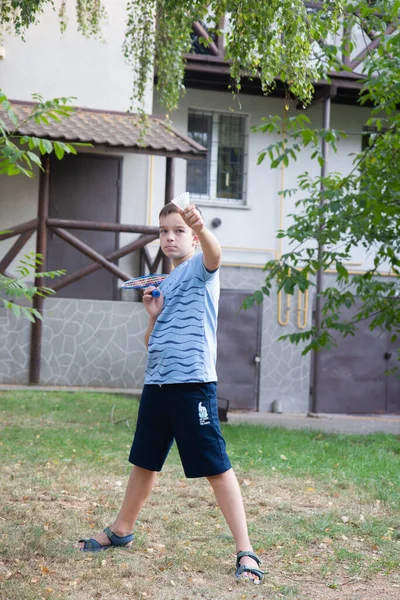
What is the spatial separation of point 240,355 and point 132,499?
10.7 metres

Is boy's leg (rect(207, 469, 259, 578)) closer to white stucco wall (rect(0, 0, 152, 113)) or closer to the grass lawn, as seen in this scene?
the grass lawn

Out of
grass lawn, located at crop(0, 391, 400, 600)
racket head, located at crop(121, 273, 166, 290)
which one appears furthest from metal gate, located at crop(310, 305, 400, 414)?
racket head, located at crop(121, 273, 166, 290)

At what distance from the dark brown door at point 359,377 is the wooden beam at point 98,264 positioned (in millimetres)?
4171

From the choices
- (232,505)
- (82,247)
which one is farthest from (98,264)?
(232,505)

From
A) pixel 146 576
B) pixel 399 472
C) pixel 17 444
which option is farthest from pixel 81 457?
pixel 146 576

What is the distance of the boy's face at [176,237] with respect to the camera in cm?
363

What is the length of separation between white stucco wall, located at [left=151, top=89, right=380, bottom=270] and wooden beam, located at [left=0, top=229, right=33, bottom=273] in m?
2.55

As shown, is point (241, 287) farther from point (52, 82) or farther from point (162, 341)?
point (162, 341)

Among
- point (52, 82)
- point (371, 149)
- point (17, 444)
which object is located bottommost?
point (17, 444)

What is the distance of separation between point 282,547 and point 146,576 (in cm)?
88

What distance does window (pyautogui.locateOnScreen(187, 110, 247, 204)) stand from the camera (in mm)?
14250

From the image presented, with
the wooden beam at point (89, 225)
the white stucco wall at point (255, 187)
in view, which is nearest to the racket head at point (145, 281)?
the wooden beam at point (89, 225)

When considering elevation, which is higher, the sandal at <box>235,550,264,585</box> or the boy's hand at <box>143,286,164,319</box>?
the boy's hand at <box>143,286,164,319</box>

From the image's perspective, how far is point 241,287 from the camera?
14.2 metres
